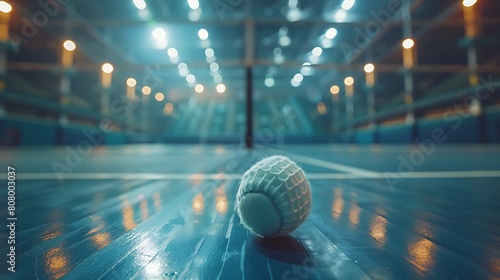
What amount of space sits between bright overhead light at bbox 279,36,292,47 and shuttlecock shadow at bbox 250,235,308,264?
11.1 m

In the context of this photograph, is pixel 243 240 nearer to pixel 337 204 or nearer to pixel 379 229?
pixel 379 229

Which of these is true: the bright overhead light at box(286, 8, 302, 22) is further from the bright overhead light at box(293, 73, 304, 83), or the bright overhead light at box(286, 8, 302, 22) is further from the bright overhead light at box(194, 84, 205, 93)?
the bright overhead light at box(194, 84, 205, 93)

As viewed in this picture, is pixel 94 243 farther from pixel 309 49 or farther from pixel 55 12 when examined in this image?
pixel 309 49

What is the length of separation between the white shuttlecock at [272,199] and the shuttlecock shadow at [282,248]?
0.02 m

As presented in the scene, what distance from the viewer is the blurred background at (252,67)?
662 centimetres

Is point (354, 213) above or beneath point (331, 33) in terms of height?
beneath

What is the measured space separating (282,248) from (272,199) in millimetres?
105

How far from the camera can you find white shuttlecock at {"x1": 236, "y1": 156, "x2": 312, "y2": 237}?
53 centimetres

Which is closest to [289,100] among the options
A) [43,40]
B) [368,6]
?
[368,6]

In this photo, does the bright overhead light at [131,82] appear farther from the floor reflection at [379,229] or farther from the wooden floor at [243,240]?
the floor reflection at [379,229]

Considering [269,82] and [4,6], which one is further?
[269,82]

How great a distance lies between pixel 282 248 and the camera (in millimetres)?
521

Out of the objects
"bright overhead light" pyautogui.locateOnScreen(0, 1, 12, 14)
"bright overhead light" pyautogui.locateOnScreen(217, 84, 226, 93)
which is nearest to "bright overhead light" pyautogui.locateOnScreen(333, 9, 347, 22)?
"bright overhead light" pyautogui.locateOnScreen(0, 1, 12, 14)

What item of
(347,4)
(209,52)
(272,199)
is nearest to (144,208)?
(272,199)
